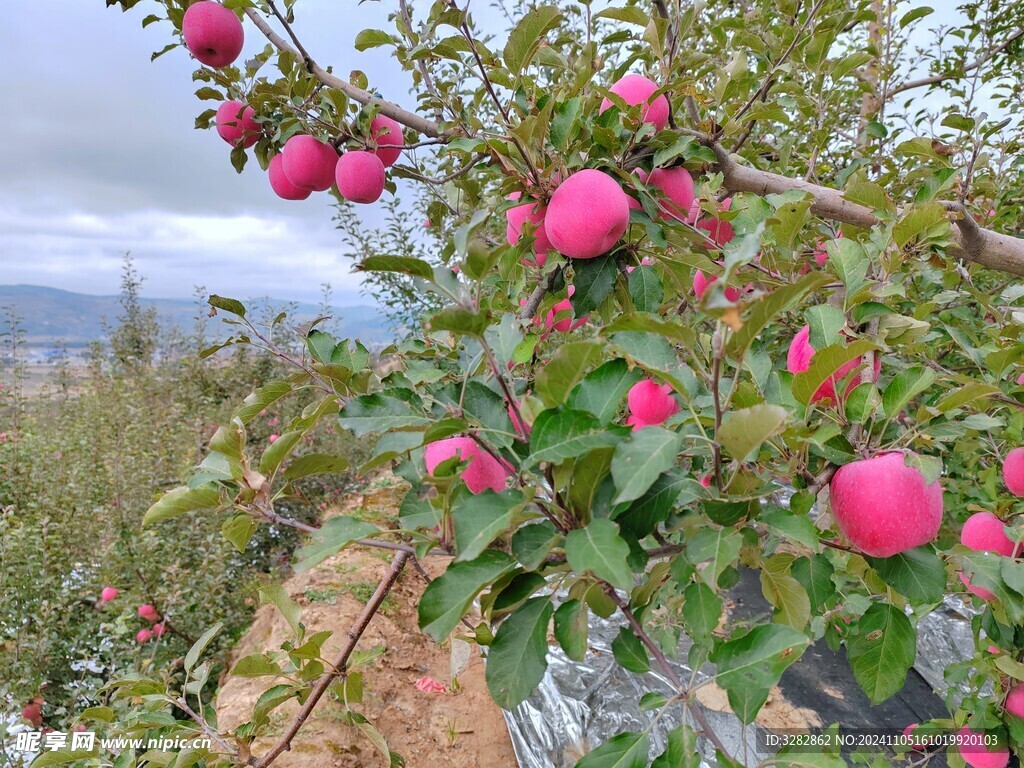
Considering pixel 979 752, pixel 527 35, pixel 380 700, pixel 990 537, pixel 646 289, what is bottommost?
pixel 380 700

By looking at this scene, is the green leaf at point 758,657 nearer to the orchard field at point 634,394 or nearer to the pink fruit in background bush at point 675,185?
the orchard field at point 634,394

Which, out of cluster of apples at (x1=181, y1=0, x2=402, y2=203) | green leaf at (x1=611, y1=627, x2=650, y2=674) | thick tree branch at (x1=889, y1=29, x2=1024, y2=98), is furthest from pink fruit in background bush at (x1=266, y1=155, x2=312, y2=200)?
thick tree branch at (x1=889, y1=29, x2=1024, y2=98)

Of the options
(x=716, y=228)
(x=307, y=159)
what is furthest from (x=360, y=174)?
(x=716, y=228)

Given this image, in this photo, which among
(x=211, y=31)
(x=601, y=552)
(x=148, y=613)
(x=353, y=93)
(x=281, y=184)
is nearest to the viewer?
(x=601, y=552)

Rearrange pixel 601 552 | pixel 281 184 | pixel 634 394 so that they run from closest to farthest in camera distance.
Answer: pixel 601 552
pixel 634 394
pixel 281 184

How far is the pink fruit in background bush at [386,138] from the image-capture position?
1.23 meters

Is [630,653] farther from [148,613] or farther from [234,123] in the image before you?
[148,613]

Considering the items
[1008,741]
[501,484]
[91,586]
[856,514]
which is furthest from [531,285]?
[91,586]

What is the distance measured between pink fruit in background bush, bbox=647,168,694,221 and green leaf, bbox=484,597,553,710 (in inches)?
26.7

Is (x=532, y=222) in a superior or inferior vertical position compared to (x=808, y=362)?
superior

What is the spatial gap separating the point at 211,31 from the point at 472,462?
→ 1167 millimetres

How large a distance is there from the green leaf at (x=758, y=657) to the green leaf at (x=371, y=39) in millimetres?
1170

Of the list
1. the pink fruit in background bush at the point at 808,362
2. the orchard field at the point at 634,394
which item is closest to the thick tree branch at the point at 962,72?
the orchard field at the point at 634,394

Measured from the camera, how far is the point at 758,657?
0.47m
